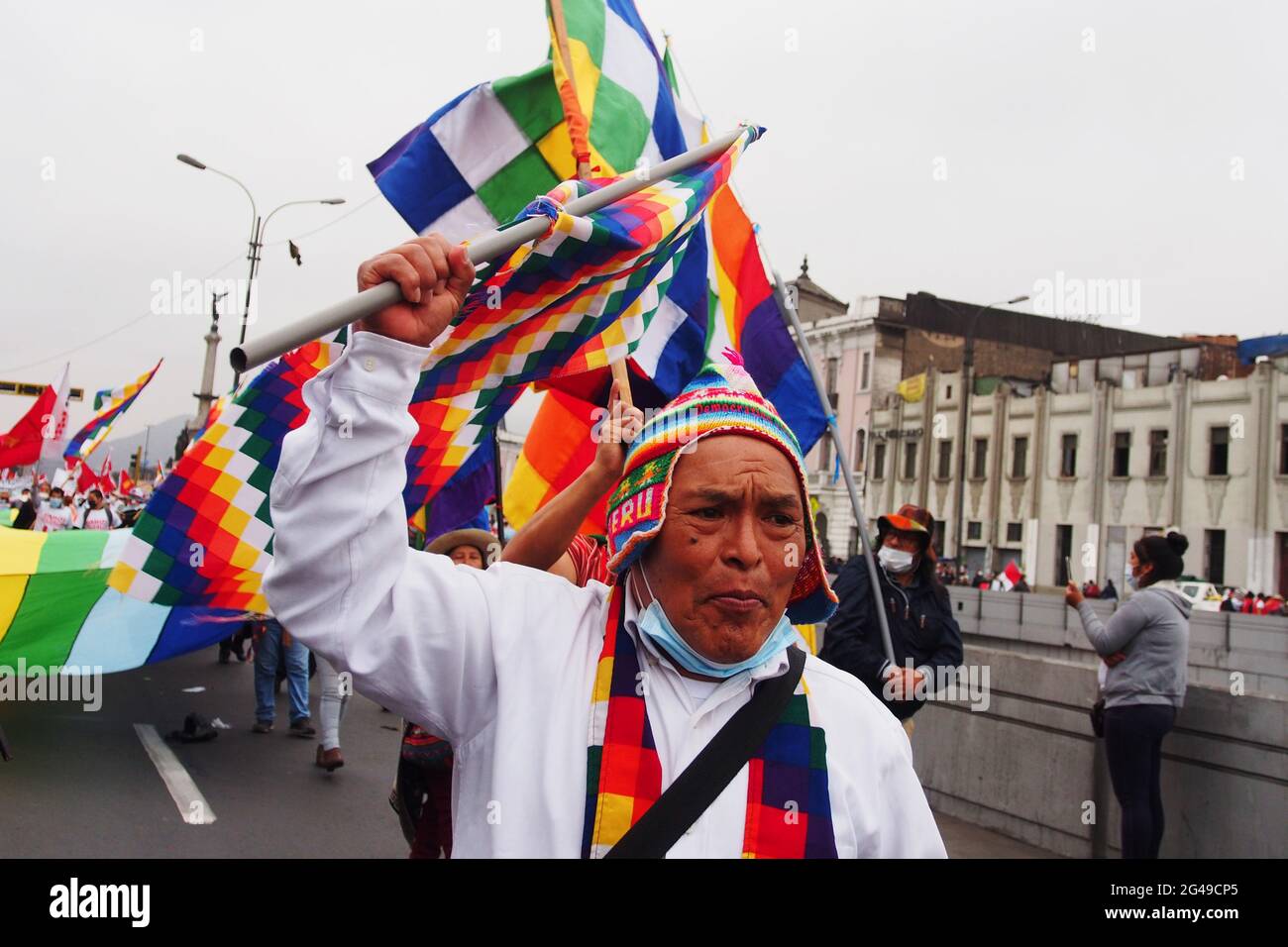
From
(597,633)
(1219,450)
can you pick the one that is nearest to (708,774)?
(597,633)

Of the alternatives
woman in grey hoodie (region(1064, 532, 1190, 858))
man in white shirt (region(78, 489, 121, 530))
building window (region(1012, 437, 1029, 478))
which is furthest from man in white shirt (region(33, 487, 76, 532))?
building window (region(1012, 437, 1029, 478))

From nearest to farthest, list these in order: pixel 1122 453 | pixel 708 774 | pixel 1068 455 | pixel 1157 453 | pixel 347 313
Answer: pixel 347 313 < pixel 708 774 < pixel 1157 453 < pixel 1122 453 < pixel 1068 455

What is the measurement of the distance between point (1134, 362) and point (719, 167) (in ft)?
155

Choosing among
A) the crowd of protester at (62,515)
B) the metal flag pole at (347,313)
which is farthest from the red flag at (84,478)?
the metal flag pole at (347,313)

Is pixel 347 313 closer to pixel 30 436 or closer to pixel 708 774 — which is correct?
pixel 708 774

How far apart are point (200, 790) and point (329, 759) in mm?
954

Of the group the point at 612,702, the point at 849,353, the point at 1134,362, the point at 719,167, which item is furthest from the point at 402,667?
the point at 849,353

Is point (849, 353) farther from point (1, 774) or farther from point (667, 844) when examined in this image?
point (667, 844)

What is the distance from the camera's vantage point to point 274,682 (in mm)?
8914

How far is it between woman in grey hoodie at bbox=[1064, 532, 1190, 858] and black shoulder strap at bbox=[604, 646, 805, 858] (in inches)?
161

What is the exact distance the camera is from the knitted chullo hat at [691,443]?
6.63ft

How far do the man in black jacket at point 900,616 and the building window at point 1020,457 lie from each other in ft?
149

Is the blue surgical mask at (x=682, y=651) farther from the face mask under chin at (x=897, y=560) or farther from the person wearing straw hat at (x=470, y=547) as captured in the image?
the face mask under chin at (x=897, y=560)
